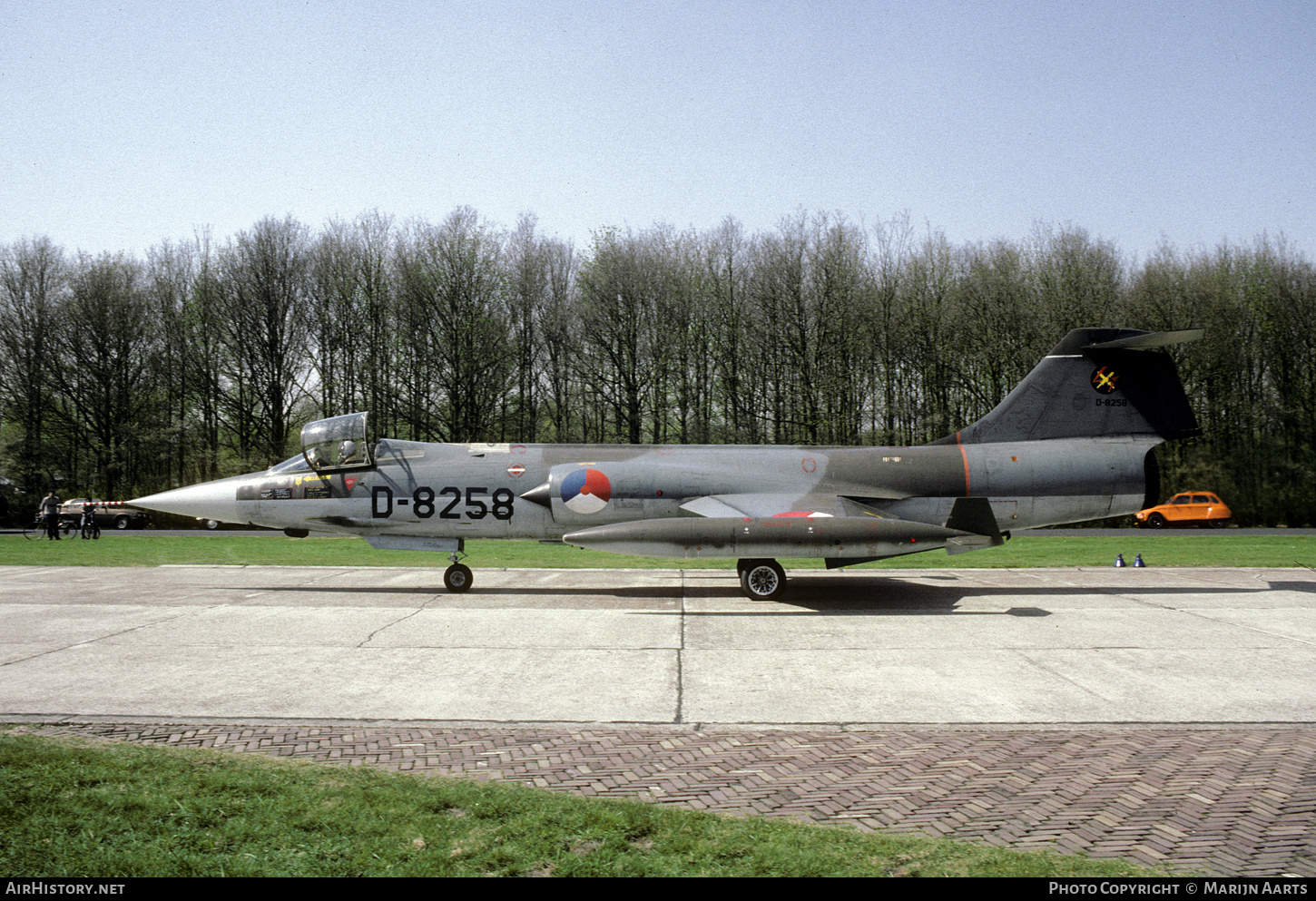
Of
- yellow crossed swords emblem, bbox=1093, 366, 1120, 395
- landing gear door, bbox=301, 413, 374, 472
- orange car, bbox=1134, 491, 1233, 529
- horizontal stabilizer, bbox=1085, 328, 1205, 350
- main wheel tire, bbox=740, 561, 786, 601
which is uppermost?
horizontal stabilizer, bbox=1085, 328, 1205, 350

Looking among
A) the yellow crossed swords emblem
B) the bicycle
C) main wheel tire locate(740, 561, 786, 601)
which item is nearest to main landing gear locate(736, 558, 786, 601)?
main wheel tire locate(740, 561, 786, 601)

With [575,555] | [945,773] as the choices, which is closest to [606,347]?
[575,555]

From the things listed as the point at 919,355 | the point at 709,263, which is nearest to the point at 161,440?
the point at 709,263

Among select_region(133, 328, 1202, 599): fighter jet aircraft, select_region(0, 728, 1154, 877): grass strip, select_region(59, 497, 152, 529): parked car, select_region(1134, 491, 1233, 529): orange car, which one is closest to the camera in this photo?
select_region(0, 728, 1154, 877): grass strip

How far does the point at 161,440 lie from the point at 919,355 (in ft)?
129

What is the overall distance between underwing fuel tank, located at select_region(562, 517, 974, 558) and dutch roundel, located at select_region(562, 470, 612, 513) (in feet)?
5.40

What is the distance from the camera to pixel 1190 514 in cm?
3656

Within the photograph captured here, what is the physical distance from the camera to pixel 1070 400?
15.3m

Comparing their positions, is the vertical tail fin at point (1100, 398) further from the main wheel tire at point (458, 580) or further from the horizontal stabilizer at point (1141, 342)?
the main wheel tire at point (458, 580)

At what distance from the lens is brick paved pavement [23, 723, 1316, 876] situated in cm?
456

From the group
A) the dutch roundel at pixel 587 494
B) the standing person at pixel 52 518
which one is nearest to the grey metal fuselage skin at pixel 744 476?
the dutch roundel at pixel 587 494

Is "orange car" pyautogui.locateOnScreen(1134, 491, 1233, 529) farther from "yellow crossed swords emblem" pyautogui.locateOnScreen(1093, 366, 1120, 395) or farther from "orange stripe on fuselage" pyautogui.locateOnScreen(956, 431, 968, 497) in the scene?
"orange stripe on fuselage" pyautogui.locateOnScreen(956, 431, 968, 497)

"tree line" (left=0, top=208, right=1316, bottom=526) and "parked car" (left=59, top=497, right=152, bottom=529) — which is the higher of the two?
"tree line" (left=0, top=208, right=1316, bottom=526)

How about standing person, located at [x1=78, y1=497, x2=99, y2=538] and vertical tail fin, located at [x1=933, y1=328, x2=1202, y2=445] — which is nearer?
vertical tail fin, located at [x1=933, y1=328, x2=1202, y2=445]
